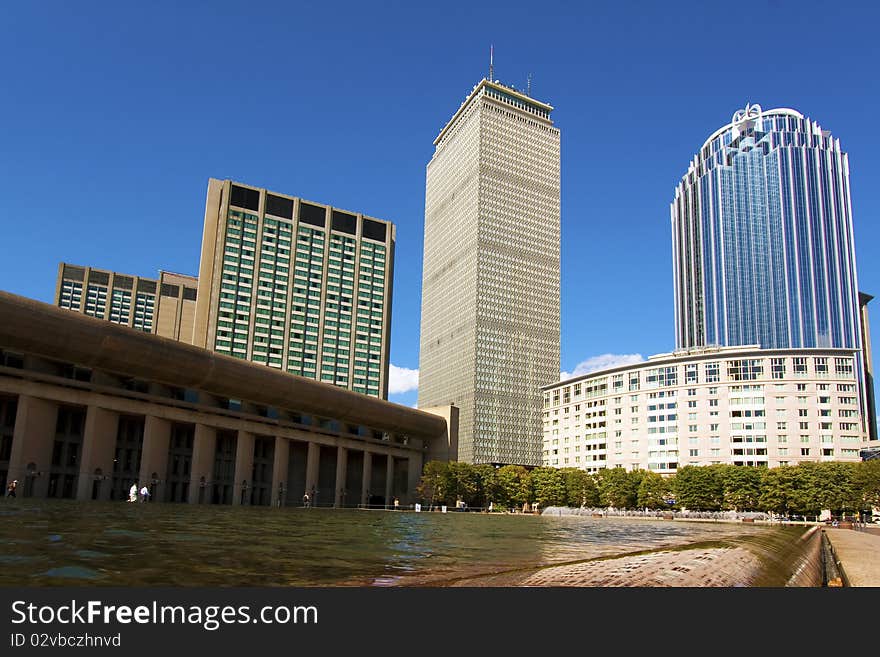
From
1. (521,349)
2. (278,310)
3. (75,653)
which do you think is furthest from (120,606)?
(521,349)

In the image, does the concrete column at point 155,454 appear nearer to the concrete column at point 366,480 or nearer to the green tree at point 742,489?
the concrete column at point 366,480

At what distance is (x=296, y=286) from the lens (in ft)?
551

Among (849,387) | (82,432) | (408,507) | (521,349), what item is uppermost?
(521,349)

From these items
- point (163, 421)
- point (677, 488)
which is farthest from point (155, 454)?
point (677, 488)

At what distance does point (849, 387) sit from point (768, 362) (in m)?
13.6

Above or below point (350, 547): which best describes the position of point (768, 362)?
above

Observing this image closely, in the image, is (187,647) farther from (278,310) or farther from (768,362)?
(278,310)

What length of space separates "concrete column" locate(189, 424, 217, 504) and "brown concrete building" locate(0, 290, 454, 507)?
0.48 feet

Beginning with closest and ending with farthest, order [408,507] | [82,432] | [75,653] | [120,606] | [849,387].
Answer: [75,653] < [120,606] < [82,432] < [408,507] < [849,387]

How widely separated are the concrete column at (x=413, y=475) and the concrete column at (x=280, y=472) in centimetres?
3004

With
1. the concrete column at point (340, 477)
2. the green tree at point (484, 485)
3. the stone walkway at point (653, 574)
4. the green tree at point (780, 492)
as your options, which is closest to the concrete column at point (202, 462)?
the concrete column at point (340, 477)

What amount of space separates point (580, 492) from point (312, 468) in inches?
1725

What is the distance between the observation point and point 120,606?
12.0 feet

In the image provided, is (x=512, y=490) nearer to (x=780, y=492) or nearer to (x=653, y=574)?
(x=780, y=492)
